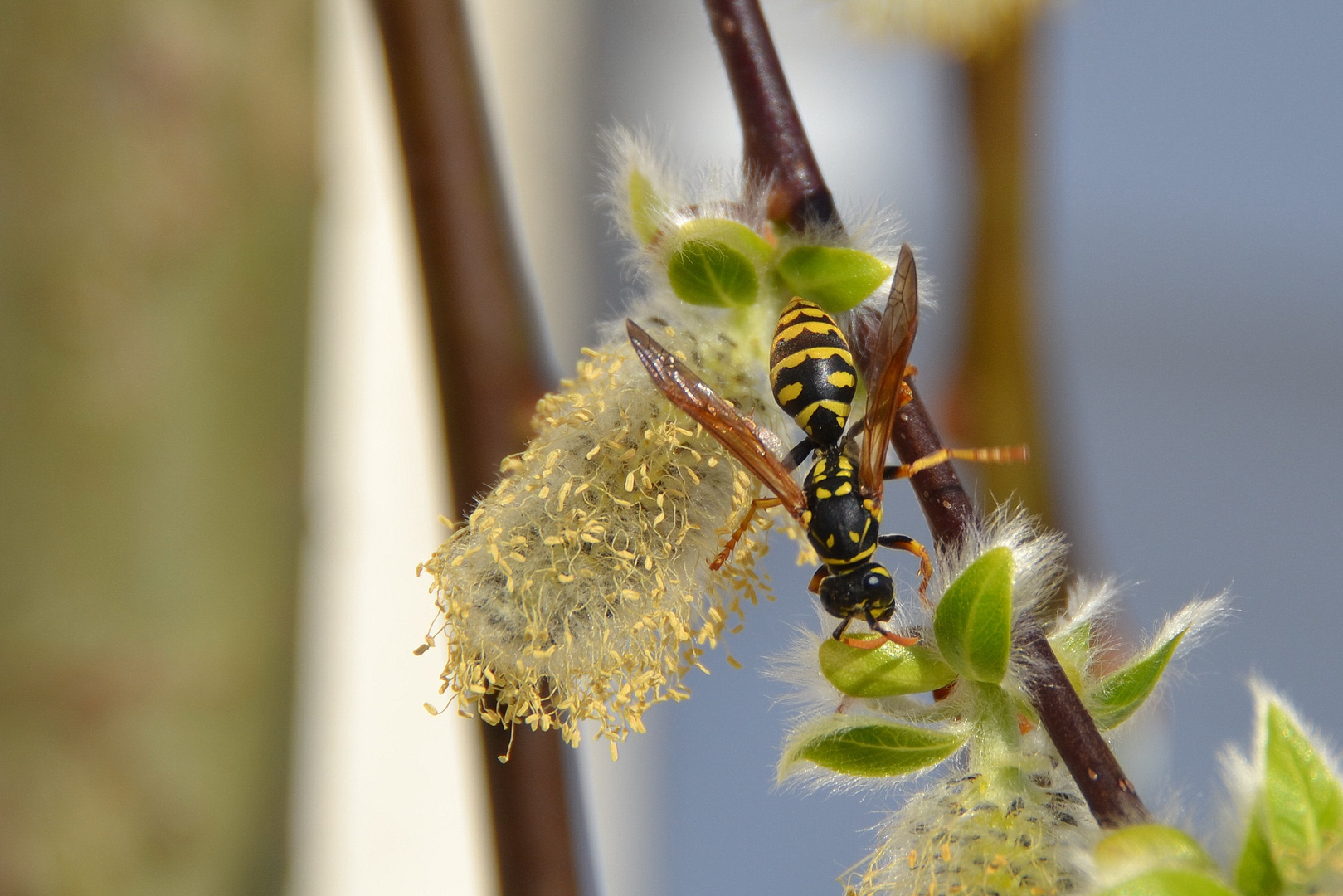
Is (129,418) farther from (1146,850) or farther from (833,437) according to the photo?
(1146,850)

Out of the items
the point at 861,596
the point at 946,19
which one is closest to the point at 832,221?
the point at 861,596

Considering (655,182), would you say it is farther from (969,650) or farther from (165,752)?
(165,752)

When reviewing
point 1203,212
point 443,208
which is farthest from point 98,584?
point 1203,212

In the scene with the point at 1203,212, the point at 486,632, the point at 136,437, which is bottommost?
the point at 486,632

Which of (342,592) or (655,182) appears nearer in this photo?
(655,182)

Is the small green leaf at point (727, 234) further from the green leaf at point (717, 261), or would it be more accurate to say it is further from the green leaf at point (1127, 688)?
the green leaf at point (1127, 688)

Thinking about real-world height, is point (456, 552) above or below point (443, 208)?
below
